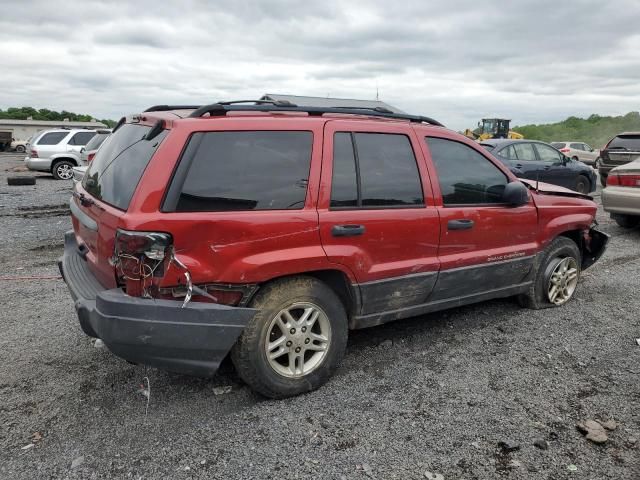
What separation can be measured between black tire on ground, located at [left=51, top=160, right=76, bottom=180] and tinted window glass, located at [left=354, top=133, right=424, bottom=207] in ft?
53.6

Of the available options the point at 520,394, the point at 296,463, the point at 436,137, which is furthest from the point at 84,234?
the point at 520,394

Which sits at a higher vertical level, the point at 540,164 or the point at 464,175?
the point at 464,175

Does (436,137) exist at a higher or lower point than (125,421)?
higher

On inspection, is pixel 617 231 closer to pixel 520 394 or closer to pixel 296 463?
pixel 520 394

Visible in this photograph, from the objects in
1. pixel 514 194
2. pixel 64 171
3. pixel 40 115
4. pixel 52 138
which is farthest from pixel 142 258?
pixel 40 115

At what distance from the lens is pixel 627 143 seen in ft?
45.8

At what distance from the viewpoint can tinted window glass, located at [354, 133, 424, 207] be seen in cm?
347

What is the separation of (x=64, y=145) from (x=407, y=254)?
16890 millimetres

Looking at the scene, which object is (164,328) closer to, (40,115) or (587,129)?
(587,129)

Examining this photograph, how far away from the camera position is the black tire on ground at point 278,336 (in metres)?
A: 3.05

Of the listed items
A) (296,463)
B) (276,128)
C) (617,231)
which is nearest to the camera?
(296,463)

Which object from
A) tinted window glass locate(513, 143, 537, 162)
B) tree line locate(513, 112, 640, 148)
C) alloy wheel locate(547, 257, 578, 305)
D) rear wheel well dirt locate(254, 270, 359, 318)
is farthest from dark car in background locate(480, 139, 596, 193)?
tree line locate(513, 112, 640, 148)

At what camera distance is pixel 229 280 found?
2920 mm

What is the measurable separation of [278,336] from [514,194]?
227 centimetres
